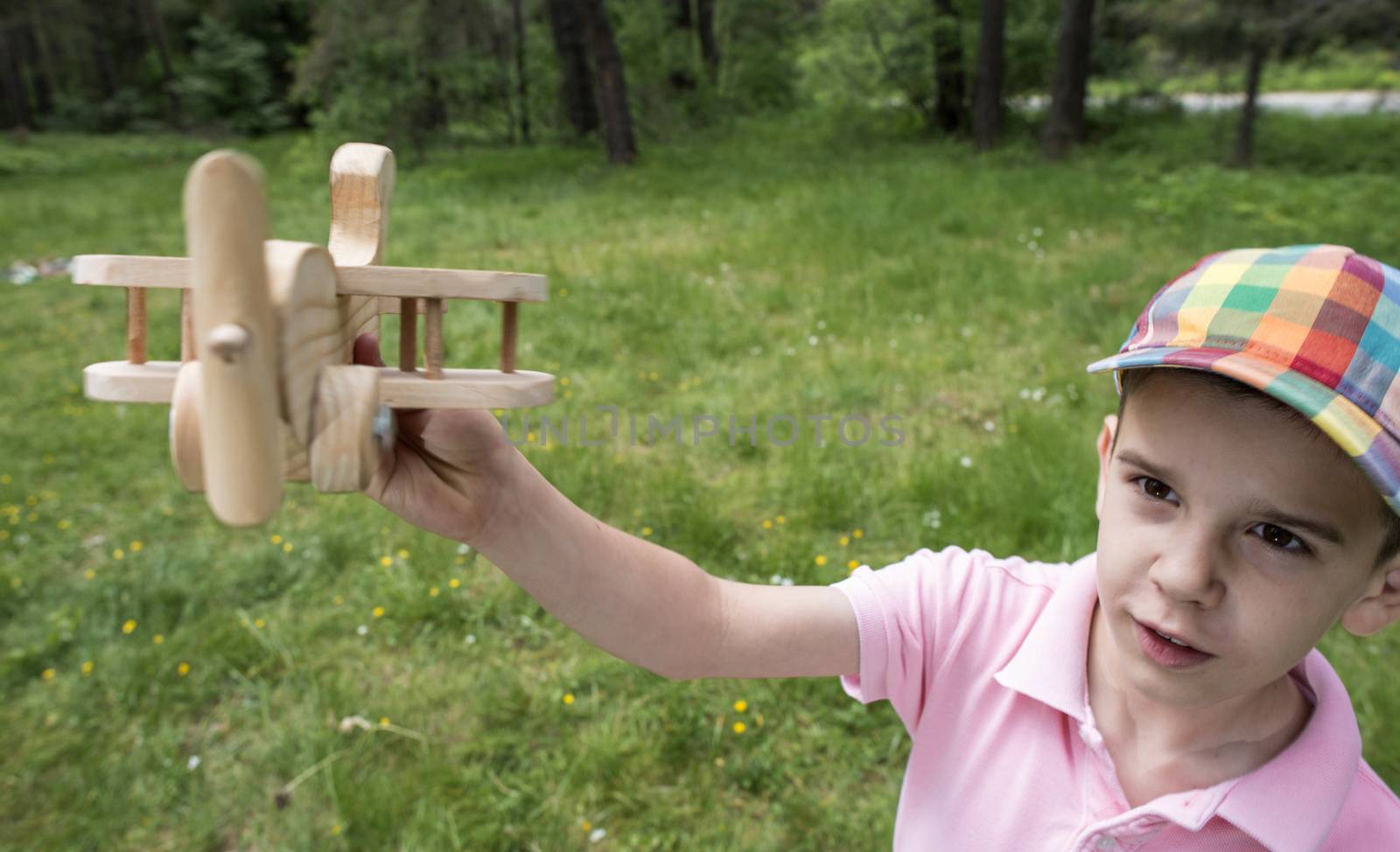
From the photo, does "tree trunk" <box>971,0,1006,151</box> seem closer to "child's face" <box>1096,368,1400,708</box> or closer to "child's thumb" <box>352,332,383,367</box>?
"child's face" <box>1096,368,1400,708</box>

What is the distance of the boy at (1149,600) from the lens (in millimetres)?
992

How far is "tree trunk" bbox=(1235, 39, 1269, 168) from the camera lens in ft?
31.3

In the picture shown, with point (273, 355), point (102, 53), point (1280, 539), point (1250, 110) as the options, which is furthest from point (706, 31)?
point (273, 355)

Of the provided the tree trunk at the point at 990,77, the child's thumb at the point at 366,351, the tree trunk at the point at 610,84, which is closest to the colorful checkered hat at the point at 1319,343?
the child's thumb at the point at 366,351

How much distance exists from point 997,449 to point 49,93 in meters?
36.9

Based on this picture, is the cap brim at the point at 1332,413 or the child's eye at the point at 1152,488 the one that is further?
the child's eye at the point at 1152,488

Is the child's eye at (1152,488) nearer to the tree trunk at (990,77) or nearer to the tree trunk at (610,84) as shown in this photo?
the tree trunk at (610,84)

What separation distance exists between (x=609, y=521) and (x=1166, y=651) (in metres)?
2.49

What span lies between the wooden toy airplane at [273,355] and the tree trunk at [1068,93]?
1088cm

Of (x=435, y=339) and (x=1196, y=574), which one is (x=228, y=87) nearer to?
(x=435, y=339)

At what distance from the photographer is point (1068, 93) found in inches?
415

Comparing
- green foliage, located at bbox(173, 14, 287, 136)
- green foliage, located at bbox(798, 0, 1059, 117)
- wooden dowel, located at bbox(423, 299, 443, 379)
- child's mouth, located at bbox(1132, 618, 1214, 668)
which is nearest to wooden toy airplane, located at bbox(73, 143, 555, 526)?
wooden dowel, located at bbox(423, 299, 443, 379)

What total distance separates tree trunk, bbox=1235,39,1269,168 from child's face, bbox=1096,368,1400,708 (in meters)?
10.5

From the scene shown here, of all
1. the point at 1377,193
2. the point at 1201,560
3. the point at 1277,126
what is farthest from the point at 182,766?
the point at 1277,126
